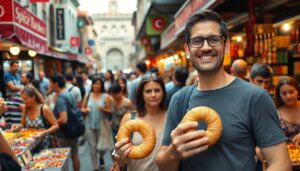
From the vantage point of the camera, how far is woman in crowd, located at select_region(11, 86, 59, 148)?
658cm

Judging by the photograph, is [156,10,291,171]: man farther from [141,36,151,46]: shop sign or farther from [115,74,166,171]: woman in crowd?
[141,36,151,46]: shop sign

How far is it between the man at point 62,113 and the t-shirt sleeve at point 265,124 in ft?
18.4

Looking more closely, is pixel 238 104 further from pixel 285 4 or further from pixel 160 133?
pixel 285 4

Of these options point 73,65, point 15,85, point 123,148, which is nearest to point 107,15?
point 73,65

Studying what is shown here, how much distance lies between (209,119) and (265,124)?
31 centimetres

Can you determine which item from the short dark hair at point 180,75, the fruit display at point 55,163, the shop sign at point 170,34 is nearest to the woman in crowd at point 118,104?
the short dark hair at point 180,75

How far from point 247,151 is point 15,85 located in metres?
9.46

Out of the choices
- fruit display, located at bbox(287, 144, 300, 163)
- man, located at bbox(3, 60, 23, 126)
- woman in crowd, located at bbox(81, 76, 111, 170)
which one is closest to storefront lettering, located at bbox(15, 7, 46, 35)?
man, located at bbox(3, 60, 23, 126)

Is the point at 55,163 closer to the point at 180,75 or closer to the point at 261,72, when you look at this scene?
the point at 180,75

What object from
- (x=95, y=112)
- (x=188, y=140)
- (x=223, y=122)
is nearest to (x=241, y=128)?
(x=223, y=122)

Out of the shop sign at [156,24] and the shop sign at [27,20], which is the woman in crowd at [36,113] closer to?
the shop sign at [27,20]

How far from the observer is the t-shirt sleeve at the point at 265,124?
210 centimetres

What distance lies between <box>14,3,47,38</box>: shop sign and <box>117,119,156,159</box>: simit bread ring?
7287 millimetres

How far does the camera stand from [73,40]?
31.1 meters
